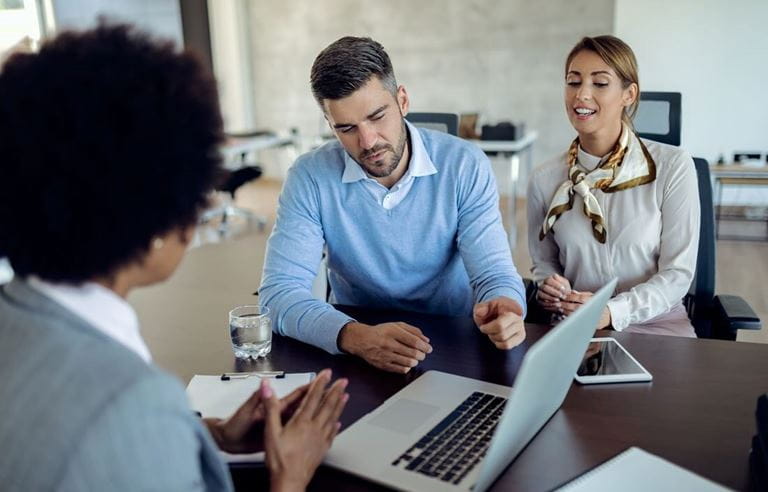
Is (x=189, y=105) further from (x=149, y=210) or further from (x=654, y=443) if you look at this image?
(x=654, y=443)

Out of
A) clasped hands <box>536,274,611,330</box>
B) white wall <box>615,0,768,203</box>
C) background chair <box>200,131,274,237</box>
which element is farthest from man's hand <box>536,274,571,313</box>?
white wall <box>615,0,768,203</box>

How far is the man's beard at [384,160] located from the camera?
1.52 m

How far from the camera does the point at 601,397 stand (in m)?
1.05

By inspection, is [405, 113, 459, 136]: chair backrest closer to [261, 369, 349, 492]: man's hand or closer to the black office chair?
the black office chair

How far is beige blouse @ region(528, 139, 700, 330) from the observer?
5.51 ft

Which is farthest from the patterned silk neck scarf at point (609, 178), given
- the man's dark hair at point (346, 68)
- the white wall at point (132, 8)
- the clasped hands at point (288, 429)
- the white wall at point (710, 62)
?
the white wall at point (710, 62)

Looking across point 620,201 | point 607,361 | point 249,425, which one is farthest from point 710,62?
point 249,425

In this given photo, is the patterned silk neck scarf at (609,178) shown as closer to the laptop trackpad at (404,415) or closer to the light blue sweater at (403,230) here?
the light blue sweater at (403,230)

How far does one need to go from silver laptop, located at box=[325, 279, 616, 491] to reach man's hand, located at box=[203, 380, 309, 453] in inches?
3.6

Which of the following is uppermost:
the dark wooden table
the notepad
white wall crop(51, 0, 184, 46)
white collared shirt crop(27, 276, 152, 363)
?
white wall crop(51, 0, 184, 46)

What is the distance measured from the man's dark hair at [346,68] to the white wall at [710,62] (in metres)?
4.32

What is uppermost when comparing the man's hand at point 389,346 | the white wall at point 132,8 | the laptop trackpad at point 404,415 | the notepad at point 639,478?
the white wall at point 132,8

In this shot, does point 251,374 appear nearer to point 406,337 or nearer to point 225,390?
point 225,390

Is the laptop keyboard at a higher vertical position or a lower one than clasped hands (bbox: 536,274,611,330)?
higher
